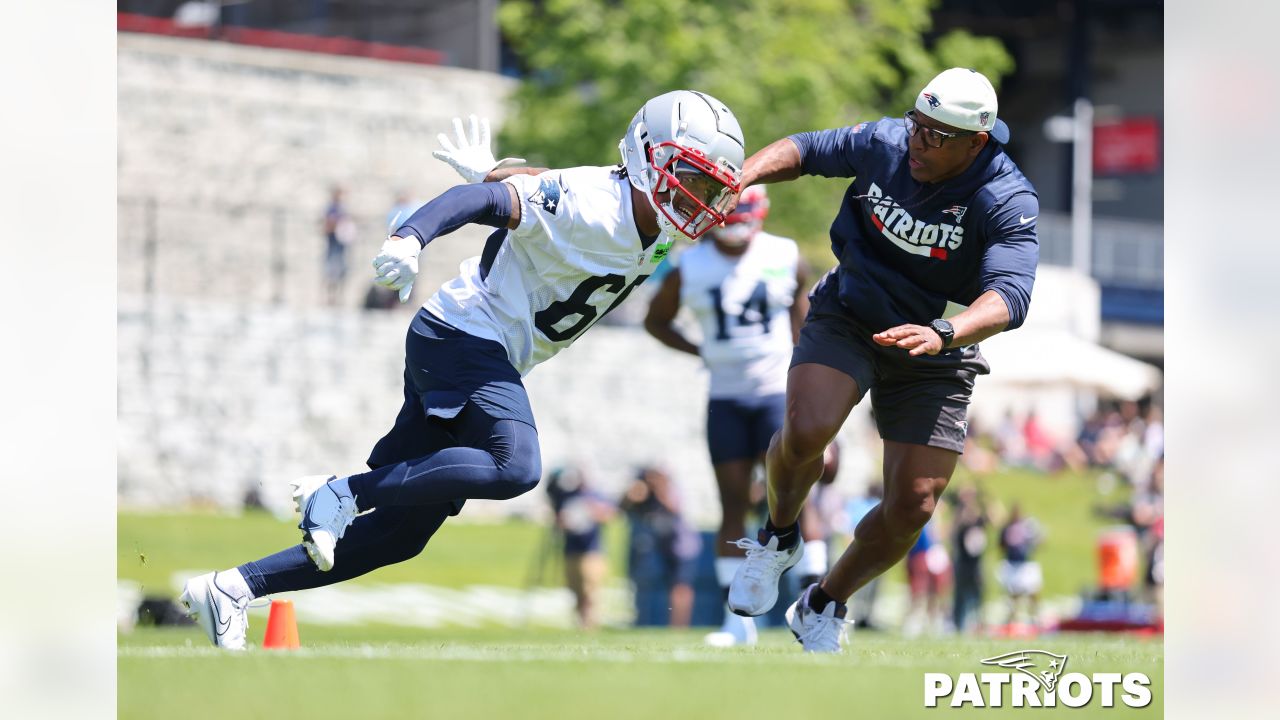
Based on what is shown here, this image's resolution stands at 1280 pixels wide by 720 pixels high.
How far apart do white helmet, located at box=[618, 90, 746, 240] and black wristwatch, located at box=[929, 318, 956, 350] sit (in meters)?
1.02

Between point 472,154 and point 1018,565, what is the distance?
14.8m

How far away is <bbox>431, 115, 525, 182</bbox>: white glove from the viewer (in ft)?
20.8

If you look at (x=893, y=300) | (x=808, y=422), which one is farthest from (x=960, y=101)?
(x=808, y=422)

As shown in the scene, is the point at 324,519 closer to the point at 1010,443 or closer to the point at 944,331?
the point at 944,331

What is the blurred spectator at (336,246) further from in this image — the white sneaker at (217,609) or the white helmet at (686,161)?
the white helmet at (686,161)

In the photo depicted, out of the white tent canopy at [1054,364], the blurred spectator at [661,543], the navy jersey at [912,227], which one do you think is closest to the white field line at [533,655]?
the navy jersey at [912,227]

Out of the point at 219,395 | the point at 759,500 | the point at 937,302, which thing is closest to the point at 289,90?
the point at 219,395

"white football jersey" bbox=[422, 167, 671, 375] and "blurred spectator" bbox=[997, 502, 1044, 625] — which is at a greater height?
"white football jersey" bbox=[422, 167, 671, 375]

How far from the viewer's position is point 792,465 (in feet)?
21.7

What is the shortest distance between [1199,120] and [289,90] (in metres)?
24.3

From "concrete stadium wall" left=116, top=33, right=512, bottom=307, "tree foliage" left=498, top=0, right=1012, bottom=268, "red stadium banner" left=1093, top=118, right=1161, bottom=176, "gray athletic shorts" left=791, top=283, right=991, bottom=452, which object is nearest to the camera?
"gray athletic shorts" left=791, top=283, right=991, bottom=452

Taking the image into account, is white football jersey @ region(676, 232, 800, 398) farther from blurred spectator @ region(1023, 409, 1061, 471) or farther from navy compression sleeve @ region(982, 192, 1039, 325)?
blurred spectator @ region(1023, 409, 1061, 471)

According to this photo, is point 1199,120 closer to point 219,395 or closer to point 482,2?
point 219,395

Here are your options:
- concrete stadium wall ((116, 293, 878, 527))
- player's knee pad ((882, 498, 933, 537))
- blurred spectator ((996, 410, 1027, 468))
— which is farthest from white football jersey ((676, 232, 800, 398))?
blurred spectator ((996, 410, 1027, 468))
